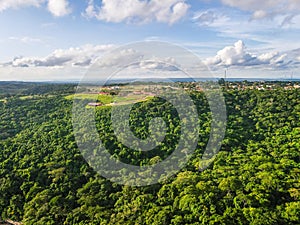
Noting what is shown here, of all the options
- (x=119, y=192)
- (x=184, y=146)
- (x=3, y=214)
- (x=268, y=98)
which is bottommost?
(x=3, y=214)

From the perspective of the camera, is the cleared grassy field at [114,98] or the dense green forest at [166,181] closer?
the dense green forest at [166,181]

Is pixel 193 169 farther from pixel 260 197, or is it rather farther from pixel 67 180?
pixel 67 180

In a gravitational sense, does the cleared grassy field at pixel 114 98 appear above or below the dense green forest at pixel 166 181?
above

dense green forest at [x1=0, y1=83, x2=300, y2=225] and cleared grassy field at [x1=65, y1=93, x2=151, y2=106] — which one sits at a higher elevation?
cleared grassy field at [x1=65, y1=93, x2=151, y2=106]

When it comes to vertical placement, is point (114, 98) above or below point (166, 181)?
above

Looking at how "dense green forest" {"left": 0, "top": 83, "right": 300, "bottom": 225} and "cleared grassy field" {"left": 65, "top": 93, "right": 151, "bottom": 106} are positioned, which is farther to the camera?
"cleared grassy field" {"left": 65, "top": 93, "right": 151, "bottom": 106}

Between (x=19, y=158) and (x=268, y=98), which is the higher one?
(x=268, y=98)

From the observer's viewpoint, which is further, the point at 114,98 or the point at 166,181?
the point at 114,98

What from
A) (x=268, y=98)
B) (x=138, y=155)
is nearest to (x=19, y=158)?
(x=138, y=155)
